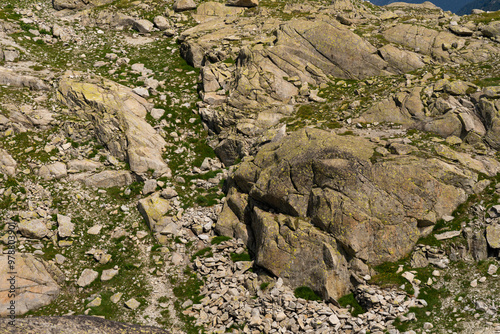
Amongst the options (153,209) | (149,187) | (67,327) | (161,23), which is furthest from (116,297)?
(161,23)

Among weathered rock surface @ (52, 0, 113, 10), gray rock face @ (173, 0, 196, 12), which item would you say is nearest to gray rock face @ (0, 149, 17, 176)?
weathered rock surface @ (52, 0, 113, 10)

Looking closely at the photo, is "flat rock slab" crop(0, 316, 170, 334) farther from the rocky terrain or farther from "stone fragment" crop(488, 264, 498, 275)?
"stone fragment" crop(488, 264, 498, 275)

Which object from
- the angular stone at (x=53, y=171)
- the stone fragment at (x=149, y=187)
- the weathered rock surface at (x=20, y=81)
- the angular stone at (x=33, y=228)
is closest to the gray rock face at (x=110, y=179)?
the stone fragment at (x=149, y=187)

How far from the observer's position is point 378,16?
47719 millimetres

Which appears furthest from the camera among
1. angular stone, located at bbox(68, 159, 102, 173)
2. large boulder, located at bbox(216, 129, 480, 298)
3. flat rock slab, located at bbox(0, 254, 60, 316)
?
angular stone, located at bbox(68, 159, 102, 173)

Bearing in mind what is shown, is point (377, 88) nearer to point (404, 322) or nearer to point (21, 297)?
point (404, 322)

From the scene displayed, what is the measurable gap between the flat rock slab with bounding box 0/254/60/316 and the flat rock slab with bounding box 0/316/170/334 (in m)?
5.22

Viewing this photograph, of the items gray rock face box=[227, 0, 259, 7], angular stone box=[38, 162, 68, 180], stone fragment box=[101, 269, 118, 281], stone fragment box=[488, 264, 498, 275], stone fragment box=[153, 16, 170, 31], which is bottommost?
stone fragment box=[101, 269, 118, 281]

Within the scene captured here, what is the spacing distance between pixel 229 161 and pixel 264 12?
30.7 m

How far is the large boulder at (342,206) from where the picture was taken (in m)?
21.0

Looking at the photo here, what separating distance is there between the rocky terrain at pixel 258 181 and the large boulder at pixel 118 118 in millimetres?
218

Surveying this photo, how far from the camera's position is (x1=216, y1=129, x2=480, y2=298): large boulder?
68.9ft

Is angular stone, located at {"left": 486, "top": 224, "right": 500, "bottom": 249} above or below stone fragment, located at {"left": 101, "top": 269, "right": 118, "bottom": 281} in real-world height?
above

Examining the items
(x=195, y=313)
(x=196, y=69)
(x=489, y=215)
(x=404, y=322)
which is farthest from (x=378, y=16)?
(x=195, y=313)
